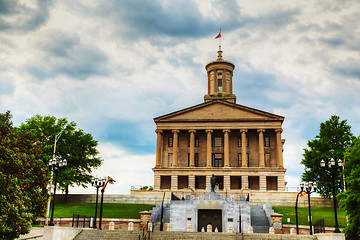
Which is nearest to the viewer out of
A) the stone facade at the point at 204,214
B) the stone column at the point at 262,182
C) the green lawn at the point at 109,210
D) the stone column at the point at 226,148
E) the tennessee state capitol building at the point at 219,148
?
the stone facade at the point at 204,214

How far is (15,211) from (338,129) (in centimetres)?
4412

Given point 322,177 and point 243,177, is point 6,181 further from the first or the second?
point 243,177

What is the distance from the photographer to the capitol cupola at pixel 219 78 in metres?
85.7

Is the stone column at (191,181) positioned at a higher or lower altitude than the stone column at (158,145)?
lower

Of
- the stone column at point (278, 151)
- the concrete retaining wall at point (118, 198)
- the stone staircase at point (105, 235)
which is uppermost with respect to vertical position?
the stone column at point (278, 151)

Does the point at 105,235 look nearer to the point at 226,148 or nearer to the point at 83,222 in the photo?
the point at 83,222

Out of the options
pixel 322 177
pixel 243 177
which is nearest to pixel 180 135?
pixel 243 177

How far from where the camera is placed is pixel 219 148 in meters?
75.0

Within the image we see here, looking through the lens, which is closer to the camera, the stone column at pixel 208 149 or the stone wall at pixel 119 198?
the stone wall at pixel 119 198

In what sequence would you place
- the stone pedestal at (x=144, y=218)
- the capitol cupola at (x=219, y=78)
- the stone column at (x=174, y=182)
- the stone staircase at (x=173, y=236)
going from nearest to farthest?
the stone staircase at (x=173, y=236)
the stone pedestal at (x=144, y=218)
the stone column at (x=174, y=182)
the capitol cupola at (x=219, y=78)

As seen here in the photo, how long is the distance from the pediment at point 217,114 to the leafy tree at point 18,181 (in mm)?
42889

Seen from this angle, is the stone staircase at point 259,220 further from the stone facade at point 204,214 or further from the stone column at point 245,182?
the stone column at point 245,182

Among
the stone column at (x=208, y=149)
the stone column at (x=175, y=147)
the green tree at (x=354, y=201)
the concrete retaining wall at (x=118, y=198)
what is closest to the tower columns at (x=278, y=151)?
the stone column at (x=208, y=149)

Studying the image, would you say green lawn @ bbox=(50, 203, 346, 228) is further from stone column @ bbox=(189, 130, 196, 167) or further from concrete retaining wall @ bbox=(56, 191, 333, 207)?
stone column @ bbox=(189, 130, 196, 167)
